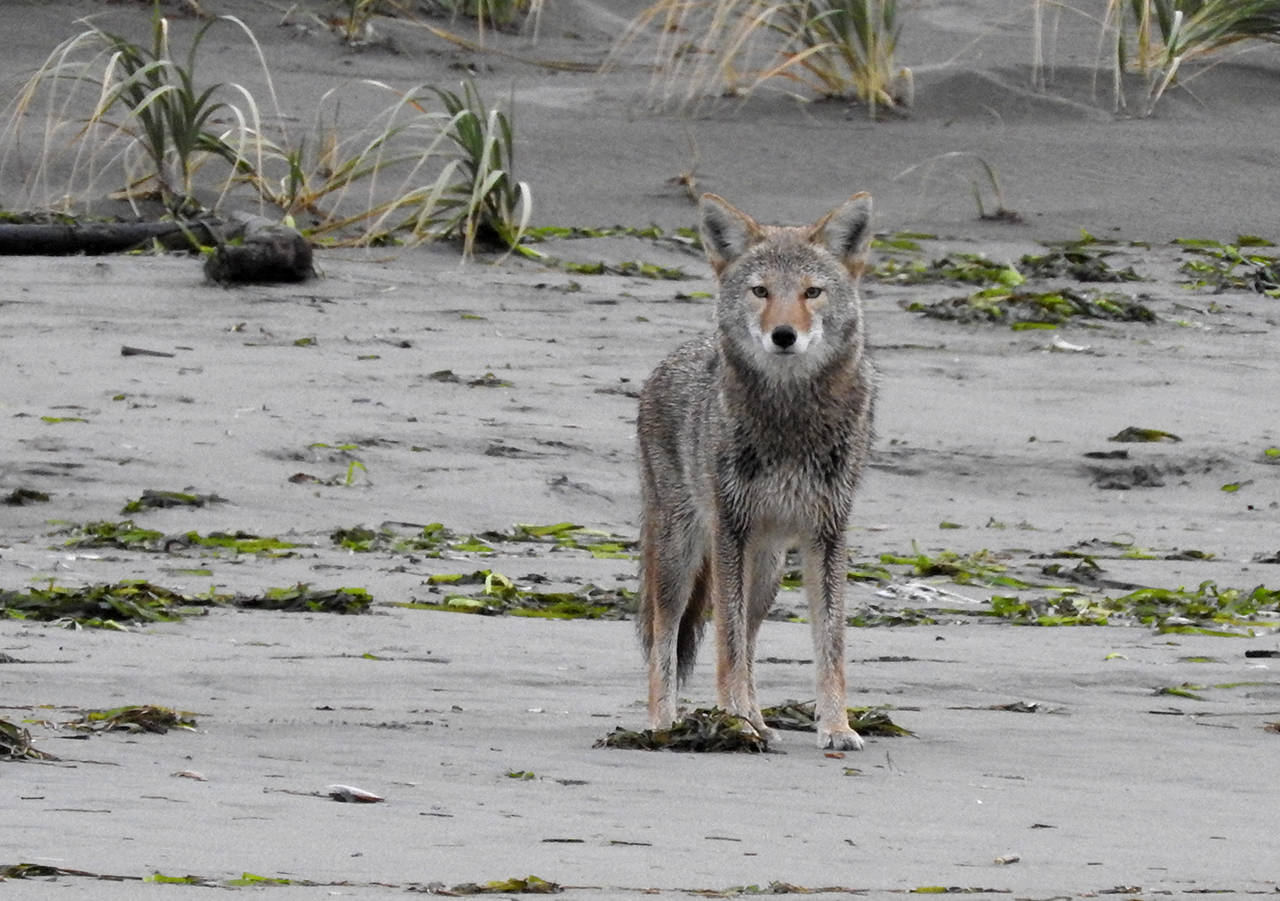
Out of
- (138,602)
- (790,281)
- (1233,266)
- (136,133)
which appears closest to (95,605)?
(138,602)

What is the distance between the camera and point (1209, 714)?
6012 mm

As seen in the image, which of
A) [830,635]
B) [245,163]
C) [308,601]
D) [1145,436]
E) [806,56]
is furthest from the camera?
[806,56]

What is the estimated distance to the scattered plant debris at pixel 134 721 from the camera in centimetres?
514

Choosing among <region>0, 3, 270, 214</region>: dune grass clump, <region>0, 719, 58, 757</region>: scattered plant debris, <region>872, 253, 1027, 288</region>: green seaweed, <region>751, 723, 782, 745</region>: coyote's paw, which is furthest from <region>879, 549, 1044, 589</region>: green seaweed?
<region>0, 3, 270, 214</region>: dune grass clump

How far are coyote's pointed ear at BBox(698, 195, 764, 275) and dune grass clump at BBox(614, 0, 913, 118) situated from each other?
855 cm

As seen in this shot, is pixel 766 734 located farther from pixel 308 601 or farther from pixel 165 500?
pixel 165 500

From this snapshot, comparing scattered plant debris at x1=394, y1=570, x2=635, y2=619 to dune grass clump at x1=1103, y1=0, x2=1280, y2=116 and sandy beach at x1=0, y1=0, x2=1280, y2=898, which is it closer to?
sandy beach at x1=0, y1=0, x2=1280, y2=898

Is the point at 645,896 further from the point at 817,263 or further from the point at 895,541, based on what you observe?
the point at 895,541

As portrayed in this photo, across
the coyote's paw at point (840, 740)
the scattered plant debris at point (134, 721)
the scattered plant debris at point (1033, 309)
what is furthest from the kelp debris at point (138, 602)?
the scattered plant debris at point (1033, 309)

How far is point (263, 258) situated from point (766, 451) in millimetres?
6146

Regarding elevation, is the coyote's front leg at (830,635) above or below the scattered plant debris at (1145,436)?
above

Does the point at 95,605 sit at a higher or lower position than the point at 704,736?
lower

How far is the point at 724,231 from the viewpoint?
20.8ft

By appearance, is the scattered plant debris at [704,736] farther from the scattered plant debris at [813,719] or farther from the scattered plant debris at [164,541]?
the scattered plant debris at [164,541]
